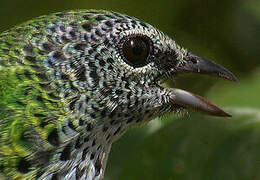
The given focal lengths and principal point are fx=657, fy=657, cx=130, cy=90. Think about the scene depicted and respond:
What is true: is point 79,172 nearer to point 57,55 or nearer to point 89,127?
point 89,127

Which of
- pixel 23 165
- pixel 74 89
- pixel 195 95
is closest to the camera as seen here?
pixel 23 165

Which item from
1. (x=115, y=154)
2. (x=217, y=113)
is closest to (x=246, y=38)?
(x=115, y=154)

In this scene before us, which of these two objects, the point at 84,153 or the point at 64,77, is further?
the point at 84,153

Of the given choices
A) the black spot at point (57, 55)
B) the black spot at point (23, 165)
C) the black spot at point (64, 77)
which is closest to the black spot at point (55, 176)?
the black spot at point (23, 165)

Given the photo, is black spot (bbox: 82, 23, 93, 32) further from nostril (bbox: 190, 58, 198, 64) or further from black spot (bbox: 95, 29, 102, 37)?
nostril (bbox: 190, 58, 198, 64)

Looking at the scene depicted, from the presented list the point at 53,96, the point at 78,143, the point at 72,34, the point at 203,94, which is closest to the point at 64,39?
the point at 72,34

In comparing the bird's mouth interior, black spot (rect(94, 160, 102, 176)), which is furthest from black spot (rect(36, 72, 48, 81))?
the bird's mouth interior

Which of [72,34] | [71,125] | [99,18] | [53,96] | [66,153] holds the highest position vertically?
[99,18]

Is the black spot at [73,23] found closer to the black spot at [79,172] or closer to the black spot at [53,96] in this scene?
the black spot at [53,96]
